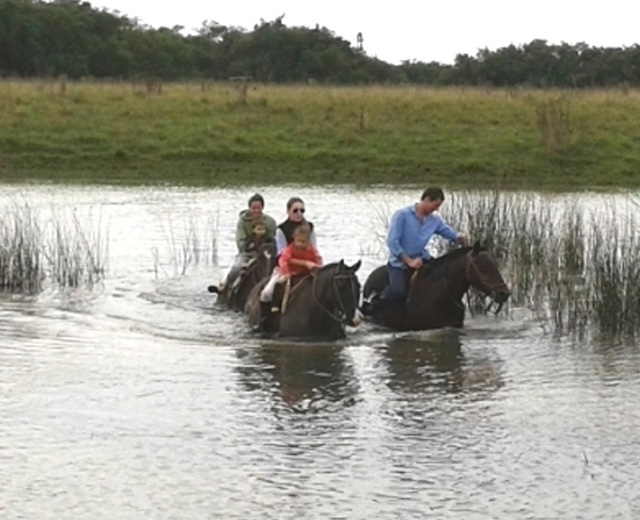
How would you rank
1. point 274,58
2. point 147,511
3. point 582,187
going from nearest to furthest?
point 147,511
point 582,187
point 274,58

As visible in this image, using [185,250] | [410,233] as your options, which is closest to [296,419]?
[410,233]

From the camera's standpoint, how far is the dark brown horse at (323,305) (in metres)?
15.2

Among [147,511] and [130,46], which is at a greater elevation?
[130,46]

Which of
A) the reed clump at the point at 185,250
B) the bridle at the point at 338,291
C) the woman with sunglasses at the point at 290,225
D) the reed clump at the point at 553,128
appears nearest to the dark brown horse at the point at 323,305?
the bridle at the point at 338,291

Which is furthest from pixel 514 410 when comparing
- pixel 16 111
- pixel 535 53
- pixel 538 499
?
pixel 535 53

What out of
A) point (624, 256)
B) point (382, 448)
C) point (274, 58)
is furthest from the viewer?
point (274, 58)

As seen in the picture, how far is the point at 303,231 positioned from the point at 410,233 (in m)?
1.38

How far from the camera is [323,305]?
1552cm

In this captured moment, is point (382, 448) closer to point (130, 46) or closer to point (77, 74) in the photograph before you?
point (77, 74)

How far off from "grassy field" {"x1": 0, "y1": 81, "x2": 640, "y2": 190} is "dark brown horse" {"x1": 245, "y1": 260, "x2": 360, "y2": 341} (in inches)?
→ 741

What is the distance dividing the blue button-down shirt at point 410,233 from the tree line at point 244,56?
1864 inches

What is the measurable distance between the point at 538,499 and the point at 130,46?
63206 millimetres

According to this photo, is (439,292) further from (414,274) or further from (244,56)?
(244,56)

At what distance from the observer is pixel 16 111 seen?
133 feet
